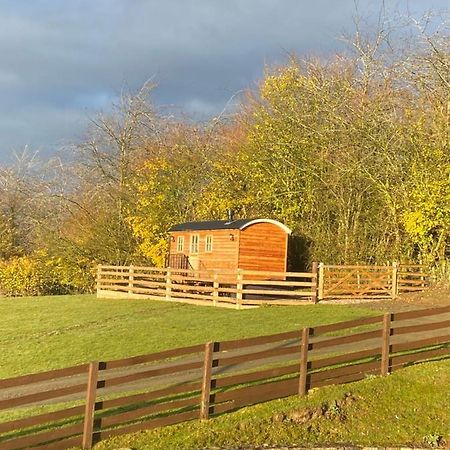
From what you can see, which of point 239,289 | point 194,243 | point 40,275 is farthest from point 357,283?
point 40,275

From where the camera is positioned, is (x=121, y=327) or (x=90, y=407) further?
(x=121, y=327)

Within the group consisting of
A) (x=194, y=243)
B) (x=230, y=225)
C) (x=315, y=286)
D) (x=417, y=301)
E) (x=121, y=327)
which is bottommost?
(x=121, y=327)

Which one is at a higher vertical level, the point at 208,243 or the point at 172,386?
the point at 208,243

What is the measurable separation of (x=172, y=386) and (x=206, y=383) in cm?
115

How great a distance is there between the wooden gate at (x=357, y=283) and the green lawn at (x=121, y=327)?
57.4 inches

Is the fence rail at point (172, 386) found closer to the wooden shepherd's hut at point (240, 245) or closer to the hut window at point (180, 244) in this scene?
the wooden shepherd's hut at point (240, 245)

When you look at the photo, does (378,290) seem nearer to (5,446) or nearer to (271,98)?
(271,98)

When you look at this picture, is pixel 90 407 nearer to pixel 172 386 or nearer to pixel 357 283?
pixel 172 386

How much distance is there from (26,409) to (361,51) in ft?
66.2

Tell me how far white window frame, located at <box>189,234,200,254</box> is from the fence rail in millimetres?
15996

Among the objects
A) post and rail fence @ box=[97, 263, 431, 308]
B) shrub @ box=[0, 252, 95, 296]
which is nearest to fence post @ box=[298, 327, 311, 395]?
post and rail fence @ box=[97, 263, 431, 308]

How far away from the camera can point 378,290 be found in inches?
842

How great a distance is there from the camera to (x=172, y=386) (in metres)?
8.59

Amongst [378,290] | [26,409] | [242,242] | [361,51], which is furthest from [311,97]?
[26,409]
